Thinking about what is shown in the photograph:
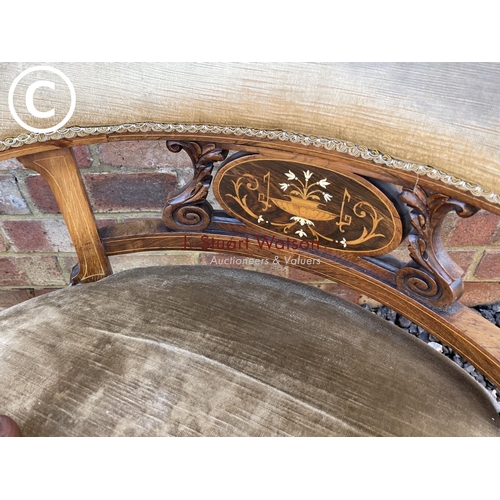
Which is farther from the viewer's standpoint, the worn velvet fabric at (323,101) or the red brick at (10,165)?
the red brick at (10,165)

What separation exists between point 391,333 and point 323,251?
101 mm

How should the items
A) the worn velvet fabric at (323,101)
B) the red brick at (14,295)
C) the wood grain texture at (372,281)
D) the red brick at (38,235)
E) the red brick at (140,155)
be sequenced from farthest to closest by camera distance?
the red brick at (14,295) < the red brick at (38,235) < the red brick at (140,155) < the wood grain texture at (372,281) < the worn velvet fabric at (323,101)

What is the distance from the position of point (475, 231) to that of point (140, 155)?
542 millimetres

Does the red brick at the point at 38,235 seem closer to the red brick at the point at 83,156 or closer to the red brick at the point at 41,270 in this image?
the red brick at the point at 41,270

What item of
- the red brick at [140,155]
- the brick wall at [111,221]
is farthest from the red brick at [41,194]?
the red brick at [140,155]

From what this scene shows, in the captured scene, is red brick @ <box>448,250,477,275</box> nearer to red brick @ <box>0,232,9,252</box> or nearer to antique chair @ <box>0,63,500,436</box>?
antique chair @ <box>0,63,500,436</box>

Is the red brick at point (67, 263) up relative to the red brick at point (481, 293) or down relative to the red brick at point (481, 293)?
up

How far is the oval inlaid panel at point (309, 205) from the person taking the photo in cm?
39

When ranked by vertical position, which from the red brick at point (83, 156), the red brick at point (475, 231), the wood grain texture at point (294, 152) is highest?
the wood grain texture at point (294, 152)

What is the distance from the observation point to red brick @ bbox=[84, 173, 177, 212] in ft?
2.44

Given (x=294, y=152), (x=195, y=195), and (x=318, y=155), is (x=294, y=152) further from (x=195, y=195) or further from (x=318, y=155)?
(x=195, y=195)

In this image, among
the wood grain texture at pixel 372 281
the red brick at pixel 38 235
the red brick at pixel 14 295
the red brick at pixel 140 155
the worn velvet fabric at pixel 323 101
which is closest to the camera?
the worn velvet fabric at pixel 323 101

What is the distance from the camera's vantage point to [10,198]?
0.78 m

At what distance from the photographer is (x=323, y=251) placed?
0.46 metres
